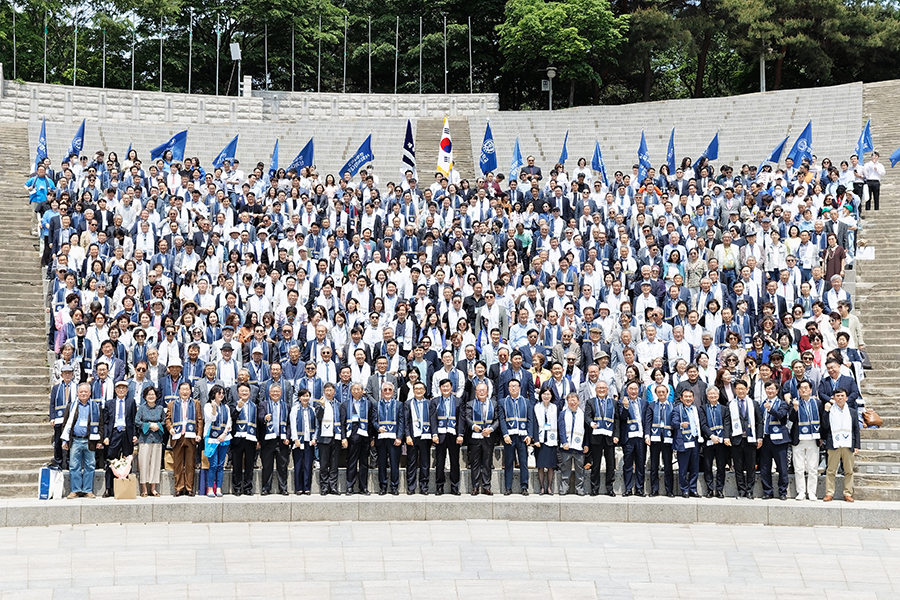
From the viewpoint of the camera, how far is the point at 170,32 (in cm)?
3831

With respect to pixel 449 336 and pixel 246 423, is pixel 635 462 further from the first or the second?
pixel 246 423

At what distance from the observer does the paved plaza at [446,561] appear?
10391 millimetres

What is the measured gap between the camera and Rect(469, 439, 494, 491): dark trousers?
13.1 meters

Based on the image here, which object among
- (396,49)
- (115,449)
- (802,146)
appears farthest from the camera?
(396,49)

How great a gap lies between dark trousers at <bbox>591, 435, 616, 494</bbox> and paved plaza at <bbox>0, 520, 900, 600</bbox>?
2.41ft

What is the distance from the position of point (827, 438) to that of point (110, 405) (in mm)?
8506

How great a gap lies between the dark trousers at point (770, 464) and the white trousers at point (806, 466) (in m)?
0.14

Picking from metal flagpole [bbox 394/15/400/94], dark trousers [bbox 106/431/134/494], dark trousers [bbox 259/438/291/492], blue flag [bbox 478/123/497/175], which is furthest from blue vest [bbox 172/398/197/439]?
metal flagpole [bbox 394/15/400/94]

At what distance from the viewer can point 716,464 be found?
13.2 m

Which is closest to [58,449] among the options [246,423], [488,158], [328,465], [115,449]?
[115,449]

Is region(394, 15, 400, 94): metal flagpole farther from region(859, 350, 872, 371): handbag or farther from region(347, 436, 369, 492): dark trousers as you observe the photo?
region(347, 436, 369, 492): dark trousers

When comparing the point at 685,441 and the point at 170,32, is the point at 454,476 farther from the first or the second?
the point at 170,32

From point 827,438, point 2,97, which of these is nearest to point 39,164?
point 2,97

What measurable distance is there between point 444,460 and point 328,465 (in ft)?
4.63
